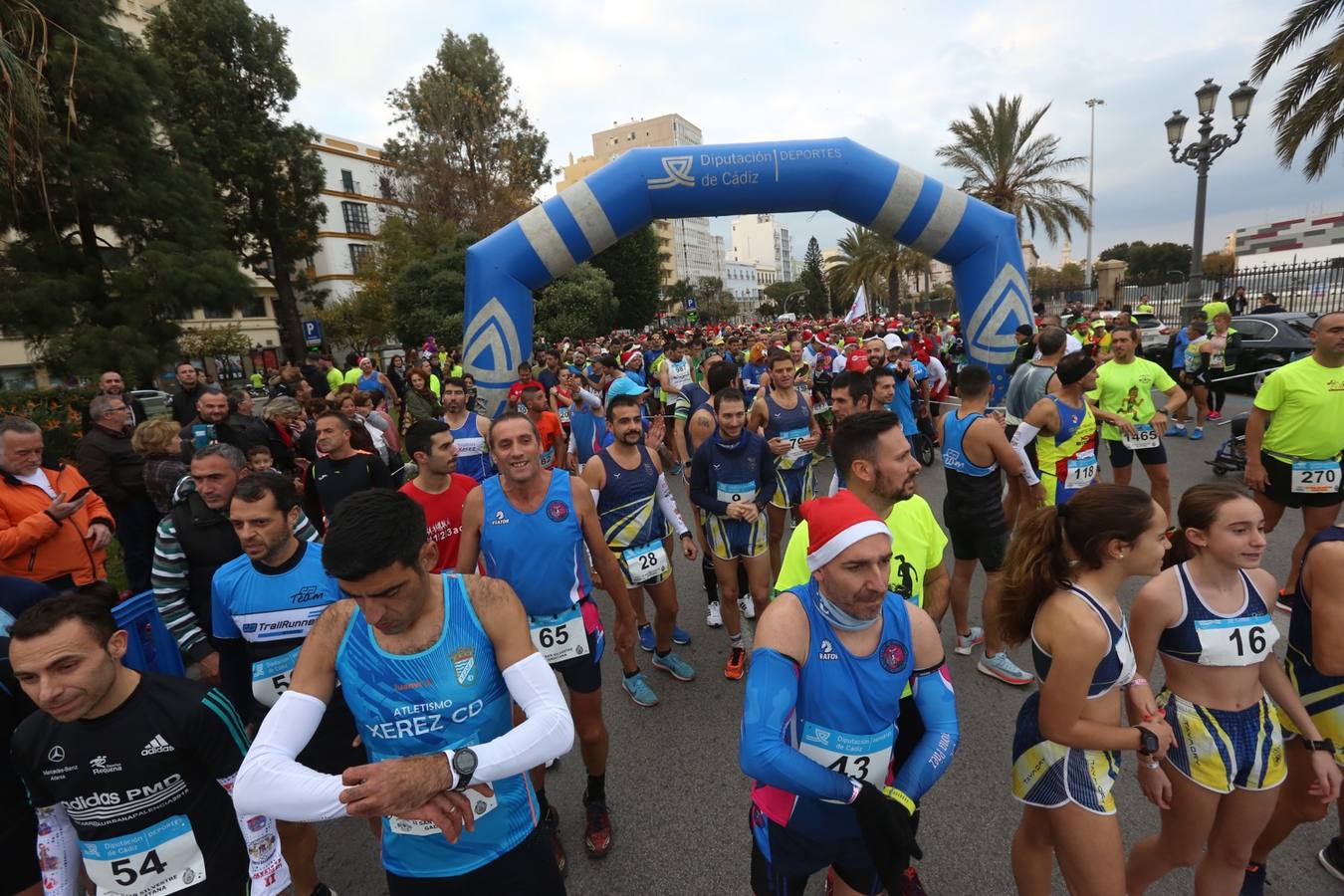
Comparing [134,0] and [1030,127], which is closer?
[1030,127]

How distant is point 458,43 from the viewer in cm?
3112

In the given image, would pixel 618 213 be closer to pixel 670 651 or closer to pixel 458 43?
pixel 670 651

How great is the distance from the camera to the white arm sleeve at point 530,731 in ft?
5.18

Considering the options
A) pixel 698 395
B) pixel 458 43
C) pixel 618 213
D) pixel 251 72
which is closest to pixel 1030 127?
pixel 618 213

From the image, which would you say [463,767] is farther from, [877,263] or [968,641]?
[877,263]

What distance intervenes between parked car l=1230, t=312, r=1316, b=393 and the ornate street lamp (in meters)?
1.50

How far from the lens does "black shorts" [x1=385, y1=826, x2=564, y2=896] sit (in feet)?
5.93

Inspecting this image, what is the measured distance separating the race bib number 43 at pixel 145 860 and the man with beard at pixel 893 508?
214cm

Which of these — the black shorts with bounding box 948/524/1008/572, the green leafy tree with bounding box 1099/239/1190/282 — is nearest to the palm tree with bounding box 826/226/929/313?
the black shorts with bounding box 948/524/1008/572

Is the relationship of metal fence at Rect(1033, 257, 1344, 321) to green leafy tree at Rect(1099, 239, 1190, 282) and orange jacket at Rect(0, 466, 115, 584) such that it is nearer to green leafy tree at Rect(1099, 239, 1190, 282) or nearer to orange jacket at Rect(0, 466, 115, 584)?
orange jacket at Rect(0, 466, 115, 584)

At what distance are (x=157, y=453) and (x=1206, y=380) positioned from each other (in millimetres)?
13502

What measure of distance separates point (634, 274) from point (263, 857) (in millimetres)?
43014

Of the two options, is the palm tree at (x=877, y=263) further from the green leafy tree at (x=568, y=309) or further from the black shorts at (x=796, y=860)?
the black shorts at (x=796, y=860)

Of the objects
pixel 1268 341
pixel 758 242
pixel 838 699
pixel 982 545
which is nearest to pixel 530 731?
pixel 838 699
